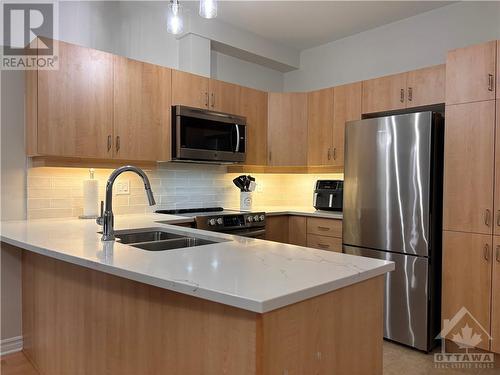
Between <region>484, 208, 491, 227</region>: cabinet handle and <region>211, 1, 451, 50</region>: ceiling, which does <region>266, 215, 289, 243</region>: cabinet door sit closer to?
<region>484, 208, 491, 227</region>: cabinet handle

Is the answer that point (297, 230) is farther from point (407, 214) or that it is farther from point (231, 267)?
point (231, 267)

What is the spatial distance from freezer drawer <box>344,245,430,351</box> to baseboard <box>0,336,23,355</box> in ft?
8.68

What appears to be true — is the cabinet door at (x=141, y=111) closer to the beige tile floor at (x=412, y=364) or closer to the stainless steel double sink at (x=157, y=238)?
the stainless steel double sink at (x=157, y=238)

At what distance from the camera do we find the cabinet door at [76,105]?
2492 millimetres

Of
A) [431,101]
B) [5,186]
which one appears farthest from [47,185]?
[431,101]

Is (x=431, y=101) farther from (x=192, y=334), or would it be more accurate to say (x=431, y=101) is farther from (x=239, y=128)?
(x=192, y=334)

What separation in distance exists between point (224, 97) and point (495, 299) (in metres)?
2.65

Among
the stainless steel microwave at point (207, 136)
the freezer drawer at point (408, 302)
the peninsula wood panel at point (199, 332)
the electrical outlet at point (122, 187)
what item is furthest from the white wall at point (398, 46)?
the peninsula wood panel at point (199, 332)

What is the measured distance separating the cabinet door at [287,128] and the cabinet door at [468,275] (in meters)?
1.71

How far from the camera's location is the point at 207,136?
10.9ft

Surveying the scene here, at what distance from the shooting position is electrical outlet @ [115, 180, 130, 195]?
313cm

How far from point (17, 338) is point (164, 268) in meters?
2.02

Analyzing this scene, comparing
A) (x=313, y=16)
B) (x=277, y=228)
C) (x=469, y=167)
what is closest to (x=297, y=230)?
(x=277, y=228)

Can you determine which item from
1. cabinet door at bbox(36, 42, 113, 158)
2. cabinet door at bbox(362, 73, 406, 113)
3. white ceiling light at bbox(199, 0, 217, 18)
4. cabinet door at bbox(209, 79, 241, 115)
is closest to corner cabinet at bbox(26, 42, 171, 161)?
cabinet door at bbox(36, 42, 113, 158)
